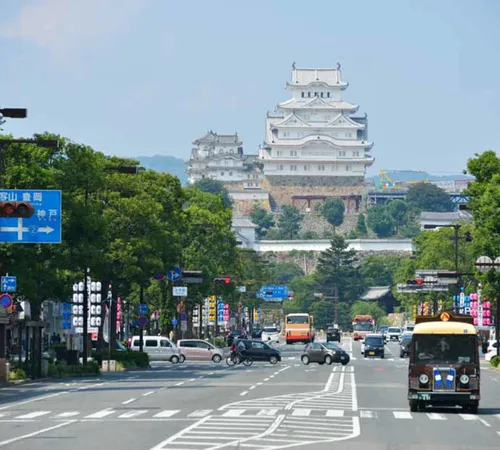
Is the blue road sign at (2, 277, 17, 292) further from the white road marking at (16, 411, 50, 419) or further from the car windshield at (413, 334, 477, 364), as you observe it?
the car windshield at (413, 334, 477, 364)

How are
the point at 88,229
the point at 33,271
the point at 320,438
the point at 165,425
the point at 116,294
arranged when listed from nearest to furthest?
the point at 320,438
the point at 165,425
the point at 33,271
the point at 88,229
the point at 116,294

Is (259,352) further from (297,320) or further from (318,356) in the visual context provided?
(297,320)

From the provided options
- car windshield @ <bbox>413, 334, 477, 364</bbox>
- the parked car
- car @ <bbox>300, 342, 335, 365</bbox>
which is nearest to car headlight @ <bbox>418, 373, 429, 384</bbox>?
car windshield @ <bbox>413, 334, 477, 364</bbox>

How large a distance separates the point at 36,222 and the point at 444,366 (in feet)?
53.9

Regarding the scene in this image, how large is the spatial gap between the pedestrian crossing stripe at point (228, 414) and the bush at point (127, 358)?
33097mm

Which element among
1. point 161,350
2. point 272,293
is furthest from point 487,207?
point 272,293

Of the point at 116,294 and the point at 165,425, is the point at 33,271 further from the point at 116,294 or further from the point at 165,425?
the point at 165,425

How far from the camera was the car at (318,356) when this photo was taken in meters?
78.9

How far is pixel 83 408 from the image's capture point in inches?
1426

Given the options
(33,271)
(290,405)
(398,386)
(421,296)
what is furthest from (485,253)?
(421,296)

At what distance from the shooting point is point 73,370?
6059cm

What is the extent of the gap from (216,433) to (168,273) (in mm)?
52363

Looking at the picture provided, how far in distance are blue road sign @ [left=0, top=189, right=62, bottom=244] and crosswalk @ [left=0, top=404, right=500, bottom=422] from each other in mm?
10125

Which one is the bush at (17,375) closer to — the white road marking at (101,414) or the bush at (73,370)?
the bush at (73,370)
